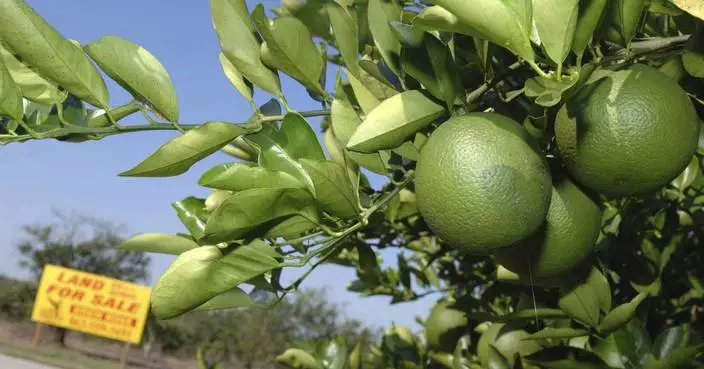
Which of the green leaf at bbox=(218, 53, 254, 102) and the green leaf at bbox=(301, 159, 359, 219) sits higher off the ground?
the green leaf at bbox=(218, 53, 254, 102)

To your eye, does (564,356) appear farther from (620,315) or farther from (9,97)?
(9,97)

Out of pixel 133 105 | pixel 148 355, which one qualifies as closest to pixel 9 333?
pixel 148 355

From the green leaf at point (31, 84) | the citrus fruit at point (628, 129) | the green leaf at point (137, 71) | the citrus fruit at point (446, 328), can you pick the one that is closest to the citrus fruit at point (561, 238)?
the citrus fruit at point (628, 129)

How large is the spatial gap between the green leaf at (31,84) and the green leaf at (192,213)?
194 mm

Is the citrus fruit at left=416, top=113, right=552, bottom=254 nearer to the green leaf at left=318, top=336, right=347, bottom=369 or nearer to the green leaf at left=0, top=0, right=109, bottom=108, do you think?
the green leaf at left=0, top=0, right=109, bottom=108

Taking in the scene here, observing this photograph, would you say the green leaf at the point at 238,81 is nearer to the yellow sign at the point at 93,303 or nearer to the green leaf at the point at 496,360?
the green leaf at the point at 496,360

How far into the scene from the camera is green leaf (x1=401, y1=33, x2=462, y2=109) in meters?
0.65

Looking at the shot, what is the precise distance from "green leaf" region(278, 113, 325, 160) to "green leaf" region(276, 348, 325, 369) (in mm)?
872

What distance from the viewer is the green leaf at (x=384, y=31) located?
0.71 m

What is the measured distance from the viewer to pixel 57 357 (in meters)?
16.8

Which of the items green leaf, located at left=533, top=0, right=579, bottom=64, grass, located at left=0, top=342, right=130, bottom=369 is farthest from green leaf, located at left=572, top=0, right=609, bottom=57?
grass, located at left=0, top=342, right=130, bottom=369

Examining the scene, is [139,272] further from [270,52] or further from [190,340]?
[270,52]

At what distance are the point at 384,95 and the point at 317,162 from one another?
0.19m

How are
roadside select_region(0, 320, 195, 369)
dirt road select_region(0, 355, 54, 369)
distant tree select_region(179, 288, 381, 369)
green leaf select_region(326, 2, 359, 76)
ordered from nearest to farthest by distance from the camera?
green leaf select_region(326, 2, 359, 76) < dirt road select_region(0, 355, 54, 369) < roadside select_region(0, 320, 195, 369) < distant tree select_region(179, 288, 381, 369)
